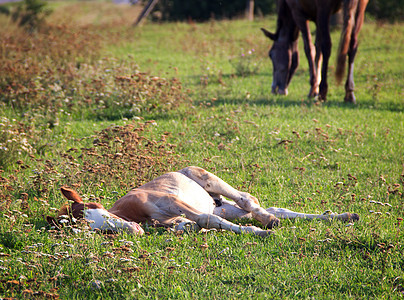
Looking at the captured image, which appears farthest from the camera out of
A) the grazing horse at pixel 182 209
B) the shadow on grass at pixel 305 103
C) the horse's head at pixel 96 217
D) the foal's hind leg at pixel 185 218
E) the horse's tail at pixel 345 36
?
the shadow on grass at pixel 305 103

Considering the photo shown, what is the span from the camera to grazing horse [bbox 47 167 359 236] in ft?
14.3

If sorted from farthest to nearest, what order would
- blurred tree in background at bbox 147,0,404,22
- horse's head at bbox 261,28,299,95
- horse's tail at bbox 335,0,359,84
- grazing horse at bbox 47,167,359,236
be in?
blurred tree in background at bbox 147,0,404,22, horse's head at bbox 261,28,299,95, horse's tail at bbox 335,0,359,84, grazing horse at bbox 47,167,359,236

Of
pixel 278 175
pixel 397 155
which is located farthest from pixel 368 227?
pixel 397 155

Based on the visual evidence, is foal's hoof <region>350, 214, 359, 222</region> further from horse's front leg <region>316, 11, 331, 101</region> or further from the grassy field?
horse's front leg <region>316, 11, 331, 101</region>

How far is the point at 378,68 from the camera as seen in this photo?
13789mm

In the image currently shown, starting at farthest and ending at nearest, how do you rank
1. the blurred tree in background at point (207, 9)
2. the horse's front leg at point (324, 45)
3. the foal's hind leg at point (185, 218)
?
1. the blurred tree in background at point (207, 9)
2. the horse's front leg at point (324, 45)
3. the foal's hind leg at point (185, 218)

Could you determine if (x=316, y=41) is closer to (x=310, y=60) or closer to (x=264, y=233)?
(x=310, y=60)

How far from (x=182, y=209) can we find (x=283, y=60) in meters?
7.50

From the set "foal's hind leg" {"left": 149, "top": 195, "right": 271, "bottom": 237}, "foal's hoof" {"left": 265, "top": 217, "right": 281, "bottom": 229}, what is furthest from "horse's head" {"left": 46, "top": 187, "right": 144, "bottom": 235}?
"foal's hoof" {"left": 265, "top": 217, "right": 281, "bottom": 229}

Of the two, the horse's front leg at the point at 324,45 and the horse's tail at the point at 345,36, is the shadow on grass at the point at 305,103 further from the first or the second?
the horse's tail at the point at 345,36

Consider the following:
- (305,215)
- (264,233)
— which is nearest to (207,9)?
(305,215)

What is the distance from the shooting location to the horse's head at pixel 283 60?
1117 cm

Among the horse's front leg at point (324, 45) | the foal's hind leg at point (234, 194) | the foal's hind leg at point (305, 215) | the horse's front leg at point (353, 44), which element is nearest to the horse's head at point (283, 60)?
the horse's front leg at point (324, 45)

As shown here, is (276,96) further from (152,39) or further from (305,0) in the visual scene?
(152,39)
